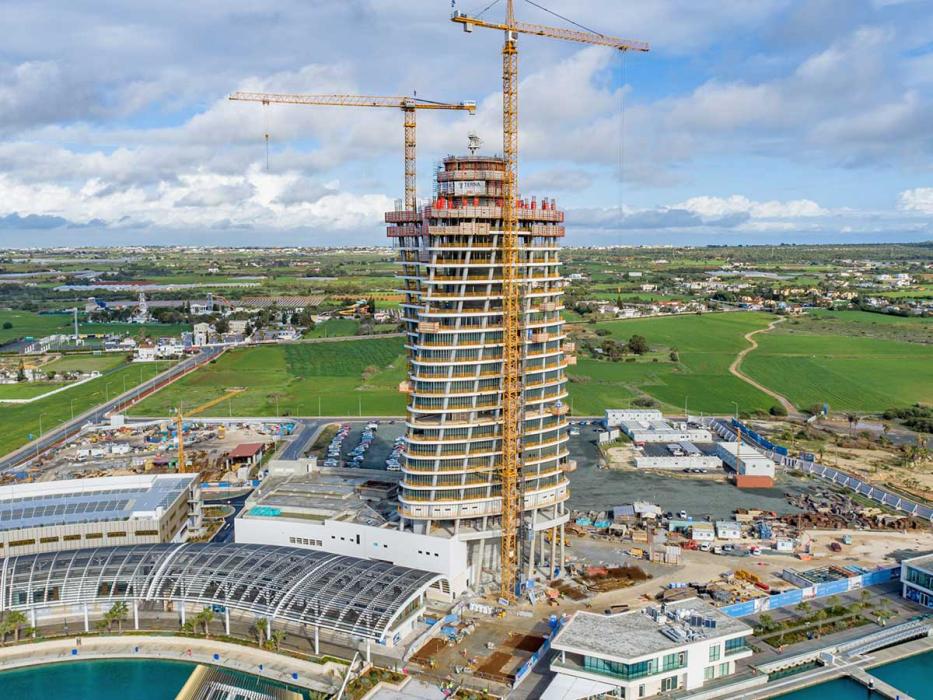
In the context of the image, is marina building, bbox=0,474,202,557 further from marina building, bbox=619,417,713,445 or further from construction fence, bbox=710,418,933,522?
construction fence, bbox=710,418,933,522

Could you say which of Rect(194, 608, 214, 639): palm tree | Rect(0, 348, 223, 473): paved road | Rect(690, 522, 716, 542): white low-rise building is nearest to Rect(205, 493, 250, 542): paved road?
Rect(194, 608, 214, 639): palm tree

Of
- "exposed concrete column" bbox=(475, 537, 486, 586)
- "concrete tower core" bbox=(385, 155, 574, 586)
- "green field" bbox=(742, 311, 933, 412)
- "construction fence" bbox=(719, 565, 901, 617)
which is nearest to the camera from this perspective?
"construction fence" bbox=(719, 565, 901, 617)

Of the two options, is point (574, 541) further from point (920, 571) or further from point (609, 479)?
point (920, 571)

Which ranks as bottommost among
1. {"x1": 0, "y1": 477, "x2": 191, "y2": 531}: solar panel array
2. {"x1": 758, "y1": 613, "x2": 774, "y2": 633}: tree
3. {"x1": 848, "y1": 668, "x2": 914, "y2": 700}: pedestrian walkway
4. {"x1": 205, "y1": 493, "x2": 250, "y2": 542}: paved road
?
{"x1": 848, "y1": 668, "x2": 914, "y2": 700}: pedestrian walkway

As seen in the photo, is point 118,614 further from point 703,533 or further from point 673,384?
point 673,384

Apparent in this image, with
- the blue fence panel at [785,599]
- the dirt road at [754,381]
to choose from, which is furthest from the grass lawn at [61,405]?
the dirt road at [754,381]

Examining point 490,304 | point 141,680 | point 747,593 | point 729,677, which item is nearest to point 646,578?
point 747,593

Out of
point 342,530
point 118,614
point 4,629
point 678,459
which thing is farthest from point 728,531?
point 4,629
